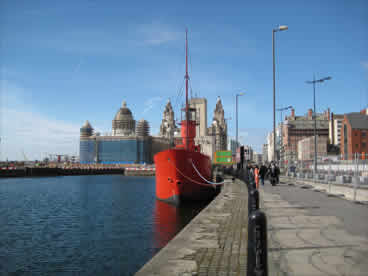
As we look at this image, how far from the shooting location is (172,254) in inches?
313

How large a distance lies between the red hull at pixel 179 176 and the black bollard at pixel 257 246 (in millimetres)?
25422

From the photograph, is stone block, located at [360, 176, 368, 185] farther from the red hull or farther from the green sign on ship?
the green sign on ship

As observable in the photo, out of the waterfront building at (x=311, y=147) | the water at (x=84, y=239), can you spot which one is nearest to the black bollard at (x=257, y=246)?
the water at (x=84, y=239)

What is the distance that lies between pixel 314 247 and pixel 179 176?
21.9 m

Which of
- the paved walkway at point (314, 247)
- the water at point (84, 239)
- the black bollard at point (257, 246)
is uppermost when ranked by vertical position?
the black bollard at point (257, 246)

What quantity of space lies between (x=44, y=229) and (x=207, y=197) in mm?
17622

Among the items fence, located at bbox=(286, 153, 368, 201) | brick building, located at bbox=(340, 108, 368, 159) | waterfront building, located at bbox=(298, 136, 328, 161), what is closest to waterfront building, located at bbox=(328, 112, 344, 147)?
waterfront building, located at bbox=(298, 136, 328, 161)

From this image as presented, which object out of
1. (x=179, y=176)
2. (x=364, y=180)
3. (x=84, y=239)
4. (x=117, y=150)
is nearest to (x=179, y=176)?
(x=179, y=176)

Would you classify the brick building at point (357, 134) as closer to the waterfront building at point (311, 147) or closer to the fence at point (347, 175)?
the waterfront building at point (311, 147)

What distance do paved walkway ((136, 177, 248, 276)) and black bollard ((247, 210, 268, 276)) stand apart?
103 inches

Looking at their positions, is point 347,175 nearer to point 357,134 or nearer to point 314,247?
point 314,247

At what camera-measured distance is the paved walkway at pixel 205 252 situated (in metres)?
6.71

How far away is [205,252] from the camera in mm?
8148

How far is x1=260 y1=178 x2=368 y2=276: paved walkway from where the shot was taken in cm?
627
